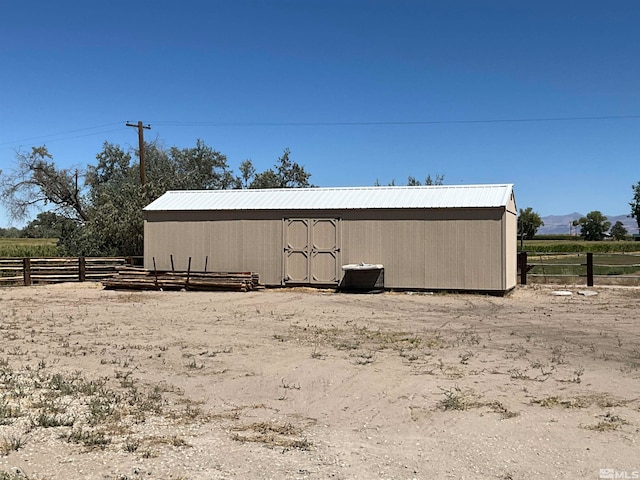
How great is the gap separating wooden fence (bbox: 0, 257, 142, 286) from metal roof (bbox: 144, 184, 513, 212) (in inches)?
134

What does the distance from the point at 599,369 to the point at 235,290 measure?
44.5ft

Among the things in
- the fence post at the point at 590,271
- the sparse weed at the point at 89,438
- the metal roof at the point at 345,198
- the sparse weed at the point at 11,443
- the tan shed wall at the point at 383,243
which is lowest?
the sparse weed at the point at 89,438

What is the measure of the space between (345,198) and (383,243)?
2.27 m

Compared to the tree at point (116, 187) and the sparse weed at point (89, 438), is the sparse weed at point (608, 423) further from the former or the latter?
the tree at point (116, 187)

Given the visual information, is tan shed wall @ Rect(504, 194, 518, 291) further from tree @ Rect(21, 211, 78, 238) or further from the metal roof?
tree @ Rect(21, 211, 78, 238)

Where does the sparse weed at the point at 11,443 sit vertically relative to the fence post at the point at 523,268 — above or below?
below

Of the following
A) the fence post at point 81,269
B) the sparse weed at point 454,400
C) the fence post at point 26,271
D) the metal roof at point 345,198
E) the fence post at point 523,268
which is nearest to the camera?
the sparse weed at point 454,400

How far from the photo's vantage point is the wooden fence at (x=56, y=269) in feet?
75.6

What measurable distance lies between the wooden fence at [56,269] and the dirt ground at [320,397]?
33.2ft

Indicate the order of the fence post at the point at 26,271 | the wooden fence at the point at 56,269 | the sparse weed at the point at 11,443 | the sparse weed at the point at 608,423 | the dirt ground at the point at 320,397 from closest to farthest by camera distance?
the dirt ground at the point at 320,397
the sparse weed at the point at 11,443
the sparse weed at the point at 608,423
the fence post at the point at 26,271
the wooden fence at the point at 56,269

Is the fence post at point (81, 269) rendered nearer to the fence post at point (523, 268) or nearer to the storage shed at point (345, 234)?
the storage shed at point (345, 234)

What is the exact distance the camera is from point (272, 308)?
51.1 ft

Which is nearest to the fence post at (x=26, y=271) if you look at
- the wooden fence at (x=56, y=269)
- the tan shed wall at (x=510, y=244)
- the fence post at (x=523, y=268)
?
the wooden fence at (x=56, y=269)

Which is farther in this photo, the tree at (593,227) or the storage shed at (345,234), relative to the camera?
the tree at (593,227)
